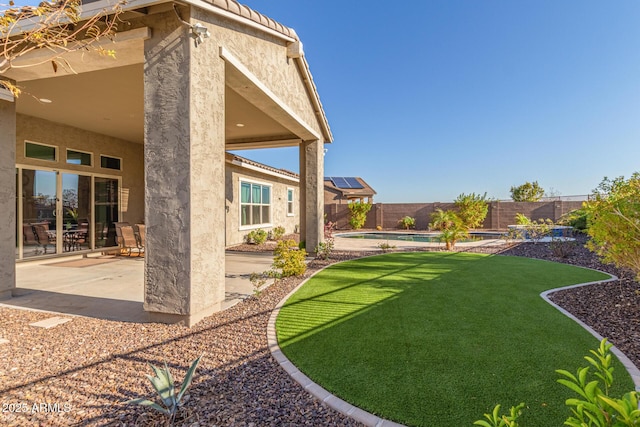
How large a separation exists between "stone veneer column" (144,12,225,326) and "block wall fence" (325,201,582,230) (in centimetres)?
2115

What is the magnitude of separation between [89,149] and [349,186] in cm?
2855

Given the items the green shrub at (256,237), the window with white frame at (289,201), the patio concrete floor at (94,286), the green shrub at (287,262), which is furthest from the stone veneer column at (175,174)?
the window with white frame at (289,201)

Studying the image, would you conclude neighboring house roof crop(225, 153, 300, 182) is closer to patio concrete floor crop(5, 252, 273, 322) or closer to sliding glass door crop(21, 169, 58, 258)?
patio concrete floor crop(5, 252, 273, 322)

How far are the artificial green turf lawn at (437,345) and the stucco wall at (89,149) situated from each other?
9.05 meters

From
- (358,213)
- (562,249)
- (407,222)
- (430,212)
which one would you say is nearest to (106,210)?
(562,249)

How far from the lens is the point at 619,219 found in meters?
4.75

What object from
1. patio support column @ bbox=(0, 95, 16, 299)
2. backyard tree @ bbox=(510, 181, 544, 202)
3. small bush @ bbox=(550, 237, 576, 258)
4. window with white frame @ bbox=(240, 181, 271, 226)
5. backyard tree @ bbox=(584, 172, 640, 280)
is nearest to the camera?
backyard tree @ bbox=(584, 172, 640, 280)

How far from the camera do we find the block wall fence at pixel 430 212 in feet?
71.7

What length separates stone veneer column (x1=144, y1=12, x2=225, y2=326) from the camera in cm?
434

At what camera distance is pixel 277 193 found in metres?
18.6

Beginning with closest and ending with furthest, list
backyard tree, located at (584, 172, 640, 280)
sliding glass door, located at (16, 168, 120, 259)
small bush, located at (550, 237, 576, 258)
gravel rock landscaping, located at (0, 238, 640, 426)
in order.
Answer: gravel rock landscaping, located at (0, 238, 640, 426) → backyard tree, located at (584, 172, 640, 280) → sliding glass door, located at (16, 168, 120, 259) → small bush, located at (550, 237, 576, 258)

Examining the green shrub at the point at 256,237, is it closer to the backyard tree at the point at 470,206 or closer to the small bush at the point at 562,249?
the small bush at the point at 562,249

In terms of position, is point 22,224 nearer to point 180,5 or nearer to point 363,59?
point 180,5

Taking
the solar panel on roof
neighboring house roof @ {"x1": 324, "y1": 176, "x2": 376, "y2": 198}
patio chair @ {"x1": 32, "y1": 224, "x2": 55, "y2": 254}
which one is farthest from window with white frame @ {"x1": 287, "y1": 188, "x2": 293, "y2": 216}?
the solar panel on roof
